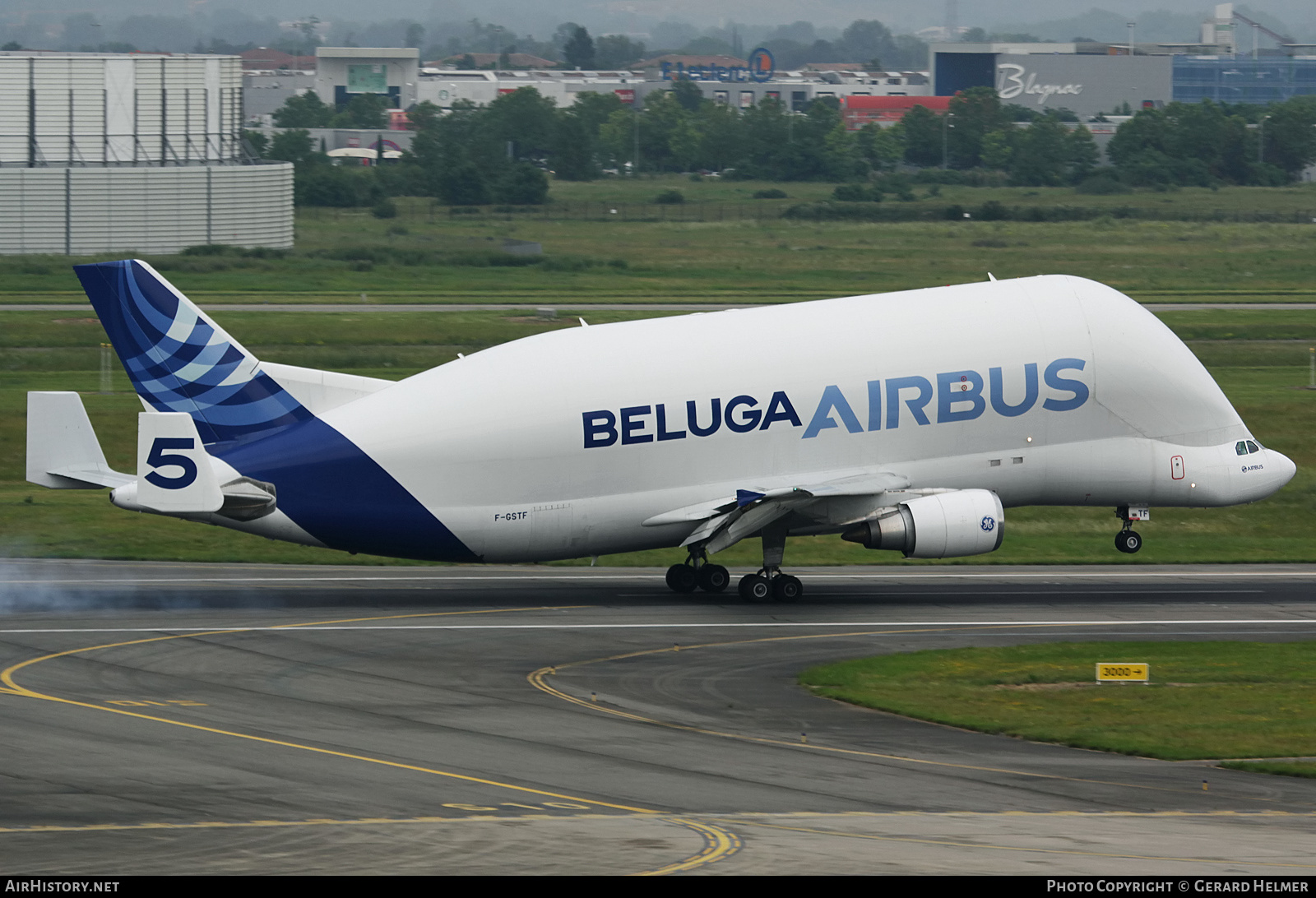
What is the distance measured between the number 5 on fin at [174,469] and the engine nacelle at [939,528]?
1541 cm

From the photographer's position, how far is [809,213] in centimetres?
17038

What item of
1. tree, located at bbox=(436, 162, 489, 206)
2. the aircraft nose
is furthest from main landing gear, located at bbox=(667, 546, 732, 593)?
tree, located at bbox=(436, 162, 489, 206)

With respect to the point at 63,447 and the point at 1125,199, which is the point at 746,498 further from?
the point at 1125,199

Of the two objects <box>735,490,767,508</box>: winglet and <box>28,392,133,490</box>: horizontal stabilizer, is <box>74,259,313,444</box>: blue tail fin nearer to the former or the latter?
Result: <box>28,392,133,490</box>: horizontal stabilizer

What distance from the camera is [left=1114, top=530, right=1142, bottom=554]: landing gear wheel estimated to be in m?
47.7

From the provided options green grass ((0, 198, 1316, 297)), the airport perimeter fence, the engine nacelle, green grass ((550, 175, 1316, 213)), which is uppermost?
green grass ((550, 175, 1316, 213))

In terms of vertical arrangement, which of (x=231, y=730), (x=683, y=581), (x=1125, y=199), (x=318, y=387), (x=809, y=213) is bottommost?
(x=683, y=581)

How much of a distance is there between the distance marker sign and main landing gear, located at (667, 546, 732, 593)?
39.7 feet

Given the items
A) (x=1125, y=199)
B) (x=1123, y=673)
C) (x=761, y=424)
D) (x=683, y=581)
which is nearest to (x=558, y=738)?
(x=1123, y=673)

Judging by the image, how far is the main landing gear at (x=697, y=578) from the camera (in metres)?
44.9

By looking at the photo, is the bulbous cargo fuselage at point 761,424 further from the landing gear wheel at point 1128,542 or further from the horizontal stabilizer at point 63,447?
the horizontal stabilizer at point 63,447

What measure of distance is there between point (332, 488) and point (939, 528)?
46.7ft

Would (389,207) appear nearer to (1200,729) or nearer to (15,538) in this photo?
(15,538)
